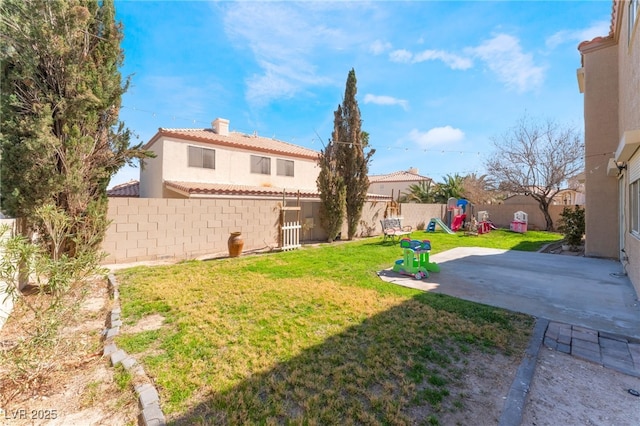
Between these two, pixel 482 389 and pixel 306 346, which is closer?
pixel 482 389

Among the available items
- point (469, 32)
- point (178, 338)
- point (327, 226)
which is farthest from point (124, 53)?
point (469, 32)

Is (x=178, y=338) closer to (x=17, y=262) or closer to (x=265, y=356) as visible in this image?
(x=265, y=356)

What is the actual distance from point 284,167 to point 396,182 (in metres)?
20.5

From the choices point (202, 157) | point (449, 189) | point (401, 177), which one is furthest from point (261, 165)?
point (401, 177)

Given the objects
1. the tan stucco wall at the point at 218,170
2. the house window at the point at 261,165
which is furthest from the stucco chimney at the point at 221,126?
the house window at the point at 261,165

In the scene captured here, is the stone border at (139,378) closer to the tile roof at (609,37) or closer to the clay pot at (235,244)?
the clay pot at (235,244)

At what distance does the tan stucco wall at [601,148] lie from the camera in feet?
29.7

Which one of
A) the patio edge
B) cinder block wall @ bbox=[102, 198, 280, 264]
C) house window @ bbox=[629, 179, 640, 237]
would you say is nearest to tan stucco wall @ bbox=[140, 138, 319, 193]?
cinder block wall @ bbox=[102, 198, 280, 264]

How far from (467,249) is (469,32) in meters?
8.20

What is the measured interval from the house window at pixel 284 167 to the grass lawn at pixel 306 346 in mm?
13667

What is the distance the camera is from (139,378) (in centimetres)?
289

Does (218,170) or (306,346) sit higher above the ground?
(218,170)

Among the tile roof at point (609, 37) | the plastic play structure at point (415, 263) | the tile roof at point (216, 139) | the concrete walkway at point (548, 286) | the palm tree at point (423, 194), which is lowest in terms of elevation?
the concrete walkway at point (548, 286)

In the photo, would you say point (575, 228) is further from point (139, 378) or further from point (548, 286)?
point (139, 378)
